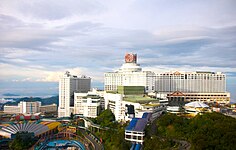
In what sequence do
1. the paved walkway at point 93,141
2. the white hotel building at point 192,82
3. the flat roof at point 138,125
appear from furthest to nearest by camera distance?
the white hotel building at point 192,82, the paved walkway at point 93,141, the flat roof at point 138,125

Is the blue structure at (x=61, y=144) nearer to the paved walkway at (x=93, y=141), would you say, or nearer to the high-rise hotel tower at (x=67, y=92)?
the paved walkway at (x=93, y=141)

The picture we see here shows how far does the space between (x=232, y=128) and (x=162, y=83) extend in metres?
37.4

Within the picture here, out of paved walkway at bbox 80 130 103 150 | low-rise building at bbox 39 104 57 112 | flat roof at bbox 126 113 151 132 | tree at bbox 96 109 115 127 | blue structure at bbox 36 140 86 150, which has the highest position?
flat roof at bbox 126 113 151 132

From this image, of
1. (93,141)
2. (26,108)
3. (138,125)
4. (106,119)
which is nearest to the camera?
(138,125)

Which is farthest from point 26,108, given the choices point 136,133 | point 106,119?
point 136,133

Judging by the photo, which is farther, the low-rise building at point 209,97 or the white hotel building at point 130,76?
the white hotel building at point 130,76

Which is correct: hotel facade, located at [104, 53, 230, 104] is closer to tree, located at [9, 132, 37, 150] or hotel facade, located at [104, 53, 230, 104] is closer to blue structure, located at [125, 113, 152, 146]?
blue structure, located at [125, 113, 152, 146]

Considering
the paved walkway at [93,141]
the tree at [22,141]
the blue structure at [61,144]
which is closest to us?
the paved walkway at [93,141]

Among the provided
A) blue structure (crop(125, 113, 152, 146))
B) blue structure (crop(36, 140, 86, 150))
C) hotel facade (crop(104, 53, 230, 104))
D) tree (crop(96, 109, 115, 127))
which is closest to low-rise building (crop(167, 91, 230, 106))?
hotel facade (crop(104, 53, 230, 104))

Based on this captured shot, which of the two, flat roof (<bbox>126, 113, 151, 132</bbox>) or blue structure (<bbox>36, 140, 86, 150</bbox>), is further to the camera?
blue structure (<bbox>36, 140, 86, 150</bbox>)

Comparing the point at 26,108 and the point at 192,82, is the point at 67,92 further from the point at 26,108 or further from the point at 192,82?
the point at 192,82

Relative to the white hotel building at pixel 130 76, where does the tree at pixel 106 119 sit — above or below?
below

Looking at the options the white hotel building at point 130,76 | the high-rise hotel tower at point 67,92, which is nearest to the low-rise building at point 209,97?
the white hotel building at point 130,76

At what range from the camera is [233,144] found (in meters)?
20.5
